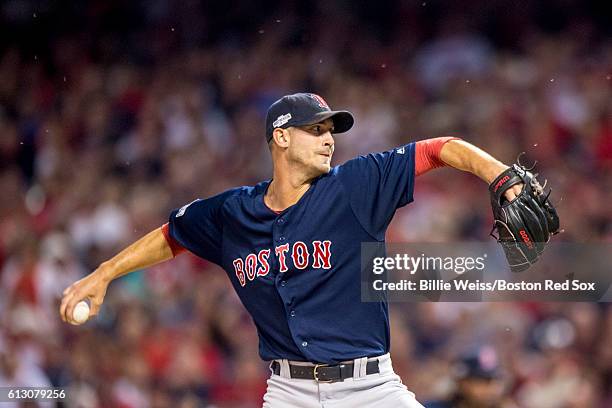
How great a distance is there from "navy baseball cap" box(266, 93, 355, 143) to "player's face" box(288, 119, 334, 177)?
3cm

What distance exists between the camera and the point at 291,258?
310 cm

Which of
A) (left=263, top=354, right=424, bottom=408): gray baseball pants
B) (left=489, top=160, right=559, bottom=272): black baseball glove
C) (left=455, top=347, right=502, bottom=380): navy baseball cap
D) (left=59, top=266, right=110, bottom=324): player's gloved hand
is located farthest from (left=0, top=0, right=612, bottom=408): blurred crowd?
(left=489, top=160, right=559, bottom=272): black baseball glove

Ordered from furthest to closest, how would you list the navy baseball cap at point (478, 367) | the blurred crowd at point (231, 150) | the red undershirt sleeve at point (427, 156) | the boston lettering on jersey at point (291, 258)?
the blurred crowd at point (231, 150)
the navy baseball cap at point (478, 367)
the boston lettering on jersey at point (291, 258)
the red undershirt sleeve at point (427, 156)

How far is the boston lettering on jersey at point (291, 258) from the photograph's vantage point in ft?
10.1

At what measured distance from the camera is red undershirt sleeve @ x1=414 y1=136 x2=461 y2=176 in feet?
9.73

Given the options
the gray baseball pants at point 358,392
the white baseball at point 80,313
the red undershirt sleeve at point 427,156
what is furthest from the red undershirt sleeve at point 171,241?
the red undershirt sleeve at point 427,156

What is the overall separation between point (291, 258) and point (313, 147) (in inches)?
15.6

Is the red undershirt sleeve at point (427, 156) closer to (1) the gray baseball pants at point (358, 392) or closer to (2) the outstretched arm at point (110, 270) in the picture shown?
(1) the gray baseball pants at point (358, 392)

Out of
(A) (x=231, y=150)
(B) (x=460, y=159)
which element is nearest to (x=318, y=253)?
(B) (x=460, y=159)

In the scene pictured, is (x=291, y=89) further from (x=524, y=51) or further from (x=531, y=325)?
(x=531, y=325)

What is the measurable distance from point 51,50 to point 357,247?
5.00m

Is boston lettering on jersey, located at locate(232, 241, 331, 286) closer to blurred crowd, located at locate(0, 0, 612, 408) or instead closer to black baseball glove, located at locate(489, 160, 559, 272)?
black baseball glove, located at locate(489, 160, 559, 272)

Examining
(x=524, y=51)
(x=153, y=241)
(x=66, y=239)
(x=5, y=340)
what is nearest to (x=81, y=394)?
(x=5, y=340)

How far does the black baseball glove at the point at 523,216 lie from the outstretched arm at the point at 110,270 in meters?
1.31
